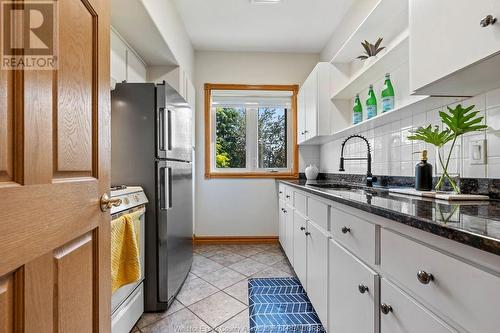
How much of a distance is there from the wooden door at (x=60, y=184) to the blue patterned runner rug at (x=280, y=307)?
1066 mm

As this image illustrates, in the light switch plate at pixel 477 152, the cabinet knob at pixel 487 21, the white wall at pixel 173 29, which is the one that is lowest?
the light switch plate at pixel 477 152

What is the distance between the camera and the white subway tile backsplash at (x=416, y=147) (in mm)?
1144

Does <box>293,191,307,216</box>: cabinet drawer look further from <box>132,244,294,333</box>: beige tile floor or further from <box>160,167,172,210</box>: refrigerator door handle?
<box>160,167,172,210</box>: refrigerator door handle

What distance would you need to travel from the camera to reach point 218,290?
2137 mm

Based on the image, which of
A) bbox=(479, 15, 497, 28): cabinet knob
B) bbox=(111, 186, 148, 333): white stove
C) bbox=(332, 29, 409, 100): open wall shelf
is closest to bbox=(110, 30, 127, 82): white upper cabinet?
bbox=(111, 186, 148, 333): white stove

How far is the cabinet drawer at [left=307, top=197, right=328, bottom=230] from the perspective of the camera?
4.81 feet

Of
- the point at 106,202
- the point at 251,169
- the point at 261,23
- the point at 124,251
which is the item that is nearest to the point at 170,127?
the point at 124,251

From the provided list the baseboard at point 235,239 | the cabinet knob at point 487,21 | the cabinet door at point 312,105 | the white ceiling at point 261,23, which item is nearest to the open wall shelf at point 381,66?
the cabinet door at point 312,105

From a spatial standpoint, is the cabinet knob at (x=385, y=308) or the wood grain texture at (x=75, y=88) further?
the cabinet knob at (x=385, y=308)

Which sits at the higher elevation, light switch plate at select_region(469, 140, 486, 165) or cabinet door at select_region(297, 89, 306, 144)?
cabinet door at select_region(297, 89, 306, 144)

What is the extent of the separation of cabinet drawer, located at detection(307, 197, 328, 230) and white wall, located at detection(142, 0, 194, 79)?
5.68 feet

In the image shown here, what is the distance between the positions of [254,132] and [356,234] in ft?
8.99

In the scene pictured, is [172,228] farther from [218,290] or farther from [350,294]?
[350,294]
